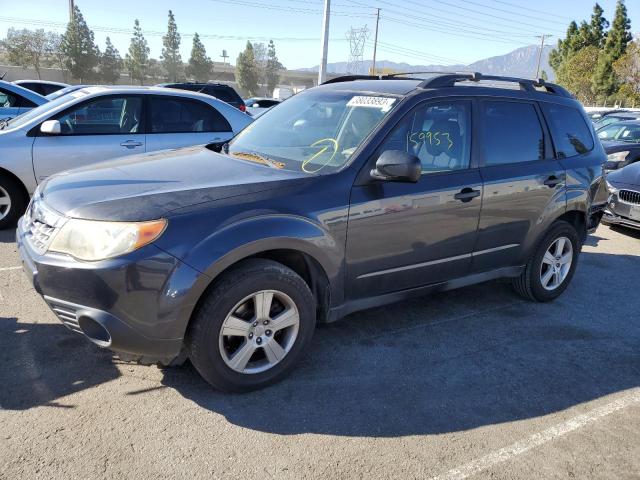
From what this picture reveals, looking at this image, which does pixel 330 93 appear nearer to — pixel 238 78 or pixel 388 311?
pixel 388 311

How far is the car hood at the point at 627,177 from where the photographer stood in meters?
7.50

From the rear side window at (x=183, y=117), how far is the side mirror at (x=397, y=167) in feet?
13.3

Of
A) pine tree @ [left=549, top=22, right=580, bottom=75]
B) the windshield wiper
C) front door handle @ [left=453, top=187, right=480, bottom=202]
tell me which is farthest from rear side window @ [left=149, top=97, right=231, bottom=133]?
pine tree @ [left=549, top=22, right=580, bottom=75]

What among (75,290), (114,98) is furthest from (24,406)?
(114,98)

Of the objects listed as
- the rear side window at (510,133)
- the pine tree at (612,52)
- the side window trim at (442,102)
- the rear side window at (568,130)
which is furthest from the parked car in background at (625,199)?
the pine tree at (612,52)

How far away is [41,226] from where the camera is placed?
3.00m

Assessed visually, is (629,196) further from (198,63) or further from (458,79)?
(198,63)

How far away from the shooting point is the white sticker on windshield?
3615 millimetres

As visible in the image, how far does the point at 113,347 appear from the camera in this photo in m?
2.75

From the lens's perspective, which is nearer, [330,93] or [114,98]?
[330,93]

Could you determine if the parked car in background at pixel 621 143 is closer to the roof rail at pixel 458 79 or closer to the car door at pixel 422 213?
the roof rail at pixel 458 79

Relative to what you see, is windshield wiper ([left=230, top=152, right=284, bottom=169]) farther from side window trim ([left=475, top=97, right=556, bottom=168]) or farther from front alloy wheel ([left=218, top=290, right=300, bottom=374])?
side window trim ([left=475, top=97, right=556, bottom=168])

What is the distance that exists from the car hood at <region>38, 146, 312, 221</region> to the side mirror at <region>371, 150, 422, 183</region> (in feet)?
1.55

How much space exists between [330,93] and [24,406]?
2.93 metres
